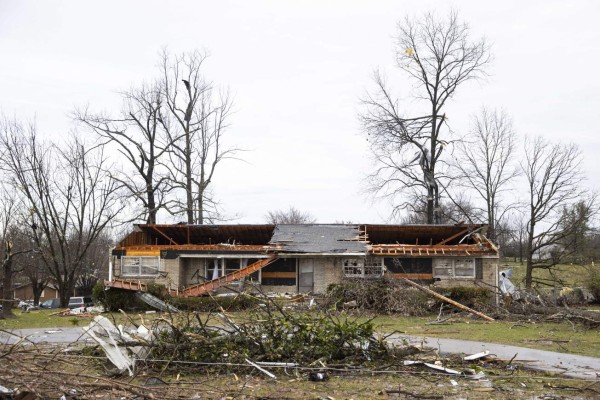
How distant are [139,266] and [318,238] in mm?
8824

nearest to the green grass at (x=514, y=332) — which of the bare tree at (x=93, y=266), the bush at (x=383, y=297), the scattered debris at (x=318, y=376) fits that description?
the bush at (x=383, y=297)

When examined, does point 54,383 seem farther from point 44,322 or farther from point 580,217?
point 580,217

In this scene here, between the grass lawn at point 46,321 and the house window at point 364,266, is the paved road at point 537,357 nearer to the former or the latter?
the grass lawn at point 46,321

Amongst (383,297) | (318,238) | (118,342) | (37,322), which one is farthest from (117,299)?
(118,342)

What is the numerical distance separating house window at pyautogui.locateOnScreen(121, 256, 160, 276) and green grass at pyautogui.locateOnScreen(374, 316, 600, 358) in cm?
1317

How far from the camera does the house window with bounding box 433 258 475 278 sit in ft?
90.6

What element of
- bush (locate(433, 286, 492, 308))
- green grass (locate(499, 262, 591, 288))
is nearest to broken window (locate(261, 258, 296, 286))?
bush (locate(433, 286, 492, 308))

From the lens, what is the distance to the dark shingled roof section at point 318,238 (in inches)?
1102

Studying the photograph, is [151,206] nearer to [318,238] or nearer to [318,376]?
[318,238]

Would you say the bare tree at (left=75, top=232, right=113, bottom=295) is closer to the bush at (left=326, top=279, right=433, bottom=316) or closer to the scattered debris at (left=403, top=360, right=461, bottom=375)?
the bush at (left=326, top=279, right=433, bottom=316)

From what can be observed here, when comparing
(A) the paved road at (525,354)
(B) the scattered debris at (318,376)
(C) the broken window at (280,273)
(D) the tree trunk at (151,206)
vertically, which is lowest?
(A) the paved road at (525,354)

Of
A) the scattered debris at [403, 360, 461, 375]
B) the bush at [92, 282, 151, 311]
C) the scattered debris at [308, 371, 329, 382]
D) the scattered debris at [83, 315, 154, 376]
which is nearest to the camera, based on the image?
the scattered debris at [308, 371, 329, 382]

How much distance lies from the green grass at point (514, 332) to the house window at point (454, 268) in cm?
755

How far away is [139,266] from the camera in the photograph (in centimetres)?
2920
